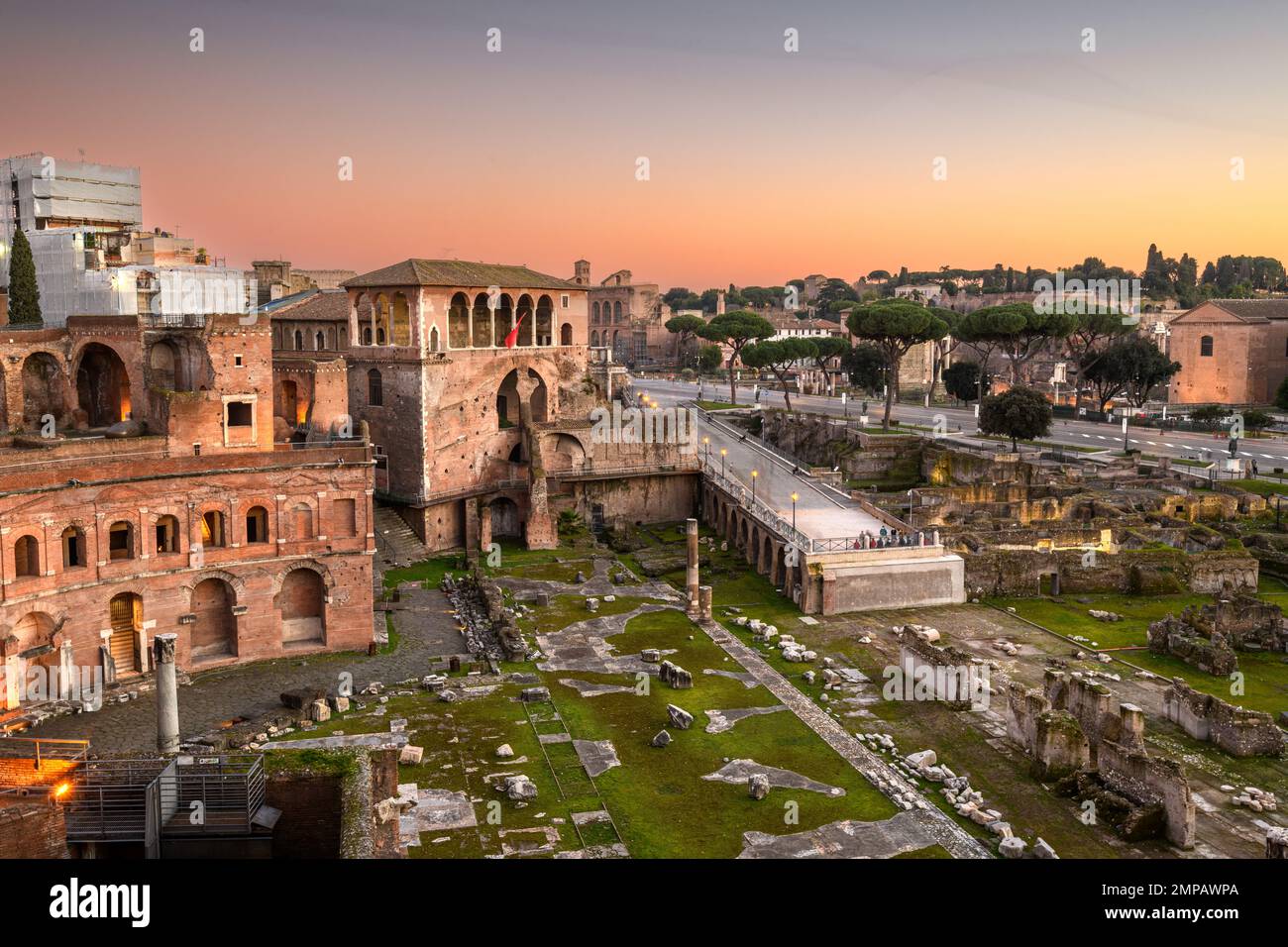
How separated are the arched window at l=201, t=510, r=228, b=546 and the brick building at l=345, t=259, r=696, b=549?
13405 mm

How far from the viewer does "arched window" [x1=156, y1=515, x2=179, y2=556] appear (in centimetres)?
3416

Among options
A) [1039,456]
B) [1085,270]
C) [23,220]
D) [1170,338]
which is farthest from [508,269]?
[1085,270]

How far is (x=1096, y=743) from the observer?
89.0 ft

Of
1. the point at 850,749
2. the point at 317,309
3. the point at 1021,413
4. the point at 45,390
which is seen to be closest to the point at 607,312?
the point at 317,309

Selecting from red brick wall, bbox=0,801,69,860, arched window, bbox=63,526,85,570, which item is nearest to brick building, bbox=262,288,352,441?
arched window, bbox=63,526,85,570

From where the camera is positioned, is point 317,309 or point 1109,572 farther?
point 317,309

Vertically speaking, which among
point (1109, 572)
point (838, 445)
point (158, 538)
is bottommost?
point (1109, 572)

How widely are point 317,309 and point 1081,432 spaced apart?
49.2 m

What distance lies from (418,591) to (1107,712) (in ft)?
86.2

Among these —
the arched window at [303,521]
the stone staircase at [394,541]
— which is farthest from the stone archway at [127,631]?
the stone staircase at [394,541]

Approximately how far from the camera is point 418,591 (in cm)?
4394

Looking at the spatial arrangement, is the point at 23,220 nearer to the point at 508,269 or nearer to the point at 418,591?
the point at 508,269

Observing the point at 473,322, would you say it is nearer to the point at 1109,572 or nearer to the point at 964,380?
the point at 1109,572

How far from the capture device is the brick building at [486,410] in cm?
5162
